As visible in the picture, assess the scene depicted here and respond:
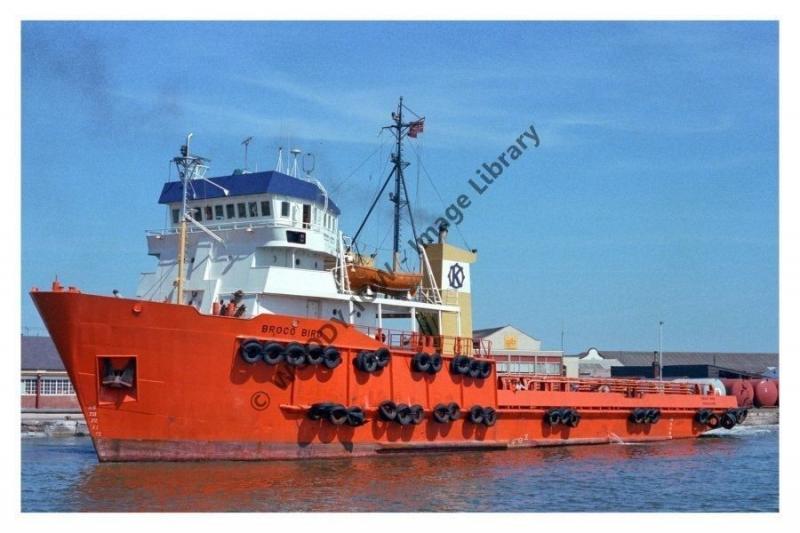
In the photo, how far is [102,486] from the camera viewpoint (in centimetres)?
1662

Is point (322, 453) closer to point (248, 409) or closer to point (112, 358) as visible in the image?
point (248, 409)

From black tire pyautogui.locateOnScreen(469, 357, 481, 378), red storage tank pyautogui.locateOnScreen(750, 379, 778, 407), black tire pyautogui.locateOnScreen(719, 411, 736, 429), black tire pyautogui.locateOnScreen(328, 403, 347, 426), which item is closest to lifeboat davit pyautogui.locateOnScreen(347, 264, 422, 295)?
black tire pyautogui.locateOnScreen(469, 357, 481, 378)

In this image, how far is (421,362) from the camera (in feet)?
74.1

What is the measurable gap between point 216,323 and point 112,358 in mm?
2058

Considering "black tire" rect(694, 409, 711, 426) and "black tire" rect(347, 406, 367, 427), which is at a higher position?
"black tire" rect(347, 406, 367, 427)

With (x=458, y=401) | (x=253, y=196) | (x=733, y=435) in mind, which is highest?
(x=253, y=196)

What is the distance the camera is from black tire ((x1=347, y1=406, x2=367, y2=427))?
67.8ft

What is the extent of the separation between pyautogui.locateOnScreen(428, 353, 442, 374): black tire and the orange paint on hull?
12.7 inches

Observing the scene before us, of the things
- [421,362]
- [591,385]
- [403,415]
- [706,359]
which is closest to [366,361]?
[403,415]

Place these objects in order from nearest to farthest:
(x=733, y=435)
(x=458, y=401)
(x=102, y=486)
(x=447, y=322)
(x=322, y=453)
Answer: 1. (x=102, y=486)
2. (x=322, y=453)
3. (x=458, y=401)
4. (x=447, y=322)
5. (x=733, y=435)

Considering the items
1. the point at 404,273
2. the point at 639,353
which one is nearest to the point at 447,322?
the point at 404,273

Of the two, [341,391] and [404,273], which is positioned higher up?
[404,273]

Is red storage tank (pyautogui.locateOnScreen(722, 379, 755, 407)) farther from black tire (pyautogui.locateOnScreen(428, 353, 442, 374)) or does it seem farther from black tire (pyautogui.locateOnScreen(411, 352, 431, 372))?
black tire (pyautogui.locateOnScreen(411, 352, 431, 372))

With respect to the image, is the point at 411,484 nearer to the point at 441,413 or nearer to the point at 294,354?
the point at 294,354
